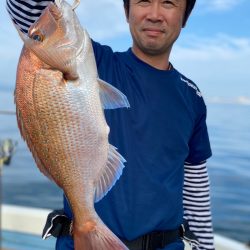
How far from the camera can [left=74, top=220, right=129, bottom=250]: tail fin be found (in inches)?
70.8

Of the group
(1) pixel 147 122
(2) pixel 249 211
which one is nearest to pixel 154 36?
(1) pixel 147 122

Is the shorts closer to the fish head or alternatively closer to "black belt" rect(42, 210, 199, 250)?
"black belt" rect(42, 210, 199, 250)

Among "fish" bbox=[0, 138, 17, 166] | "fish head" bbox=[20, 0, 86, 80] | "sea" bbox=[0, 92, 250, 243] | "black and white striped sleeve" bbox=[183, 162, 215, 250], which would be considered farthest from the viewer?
"sea" bbox=[0, 92, 250, 243]

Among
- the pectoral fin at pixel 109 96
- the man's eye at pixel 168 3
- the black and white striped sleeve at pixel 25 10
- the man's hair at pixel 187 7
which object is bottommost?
the pectoral fin at pixel 109 96

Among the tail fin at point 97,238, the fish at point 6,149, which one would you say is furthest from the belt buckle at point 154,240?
the fish at point 6,149

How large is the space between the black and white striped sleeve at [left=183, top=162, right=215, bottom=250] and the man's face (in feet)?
2.42

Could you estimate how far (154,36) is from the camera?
2303 mm

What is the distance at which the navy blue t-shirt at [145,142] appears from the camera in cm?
212

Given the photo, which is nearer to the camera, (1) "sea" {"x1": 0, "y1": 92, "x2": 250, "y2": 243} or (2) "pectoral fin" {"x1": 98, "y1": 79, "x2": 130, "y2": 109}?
(2) "pectoral fin" {"x1": 98, "y1": 79, "x2": 130, "y2": 109}

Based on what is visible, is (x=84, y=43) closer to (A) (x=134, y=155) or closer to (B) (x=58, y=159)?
(B) (x=58, y=159)

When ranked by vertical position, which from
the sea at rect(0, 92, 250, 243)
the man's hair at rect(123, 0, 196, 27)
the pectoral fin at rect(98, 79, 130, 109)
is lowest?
the sea at rect(0, 92, 250, 243)

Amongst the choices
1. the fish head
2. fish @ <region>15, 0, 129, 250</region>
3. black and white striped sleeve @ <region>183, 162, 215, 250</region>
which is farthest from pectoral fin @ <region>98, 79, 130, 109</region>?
black and white striped sleeve @ <region>183, 162, 215, 250</region>

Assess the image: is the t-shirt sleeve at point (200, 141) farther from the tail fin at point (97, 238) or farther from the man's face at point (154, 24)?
the tail fin at point (97, 238)

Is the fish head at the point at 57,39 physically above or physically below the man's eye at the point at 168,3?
below
